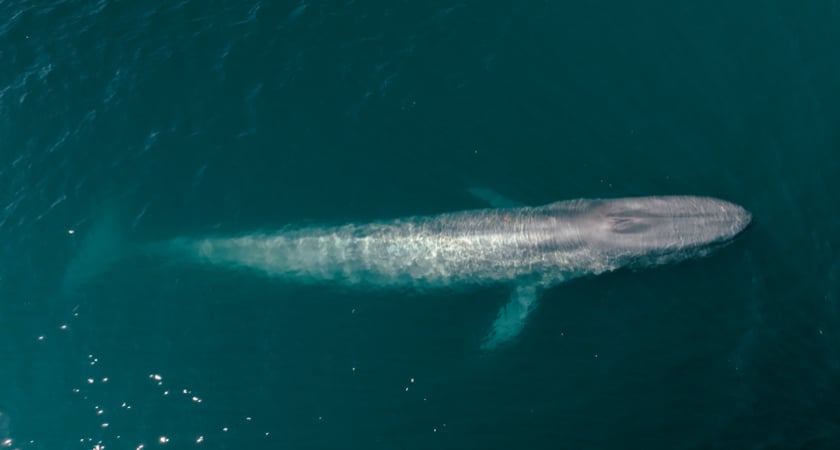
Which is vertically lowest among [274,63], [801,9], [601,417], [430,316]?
[601,417]

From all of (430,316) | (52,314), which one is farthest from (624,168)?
(52,314)

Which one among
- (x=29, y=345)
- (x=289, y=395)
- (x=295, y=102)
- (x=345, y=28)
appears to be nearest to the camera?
(x=289, y=395)

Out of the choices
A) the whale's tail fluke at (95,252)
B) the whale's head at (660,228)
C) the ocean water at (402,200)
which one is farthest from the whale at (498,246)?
the whale's tail fluke at (95,252)

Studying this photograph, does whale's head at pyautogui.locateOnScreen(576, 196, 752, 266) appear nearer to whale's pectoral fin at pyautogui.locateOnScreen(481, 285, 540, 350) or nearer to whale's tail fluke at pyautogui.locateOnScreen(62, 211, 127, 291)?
whale's pectoral fin at pyautogui.locateOnScreen(481, 285, 540, 350)

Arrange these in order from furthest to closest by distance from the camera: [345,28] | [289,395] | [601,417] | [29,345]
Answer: [345,28] → [29,345] → [289,395] → [601,417]

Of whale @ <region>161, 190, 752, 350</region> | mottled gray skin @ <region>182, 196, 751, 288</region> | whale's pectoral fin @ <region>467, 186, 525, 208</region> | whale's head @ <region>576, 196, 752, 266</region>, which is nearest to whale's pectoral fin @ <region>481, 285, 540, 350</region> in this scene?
whale @ <region>161, 190, 752, 350</region>

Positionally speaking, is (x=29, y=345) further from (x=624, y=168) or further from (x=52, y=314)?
(x=624, y=168)
